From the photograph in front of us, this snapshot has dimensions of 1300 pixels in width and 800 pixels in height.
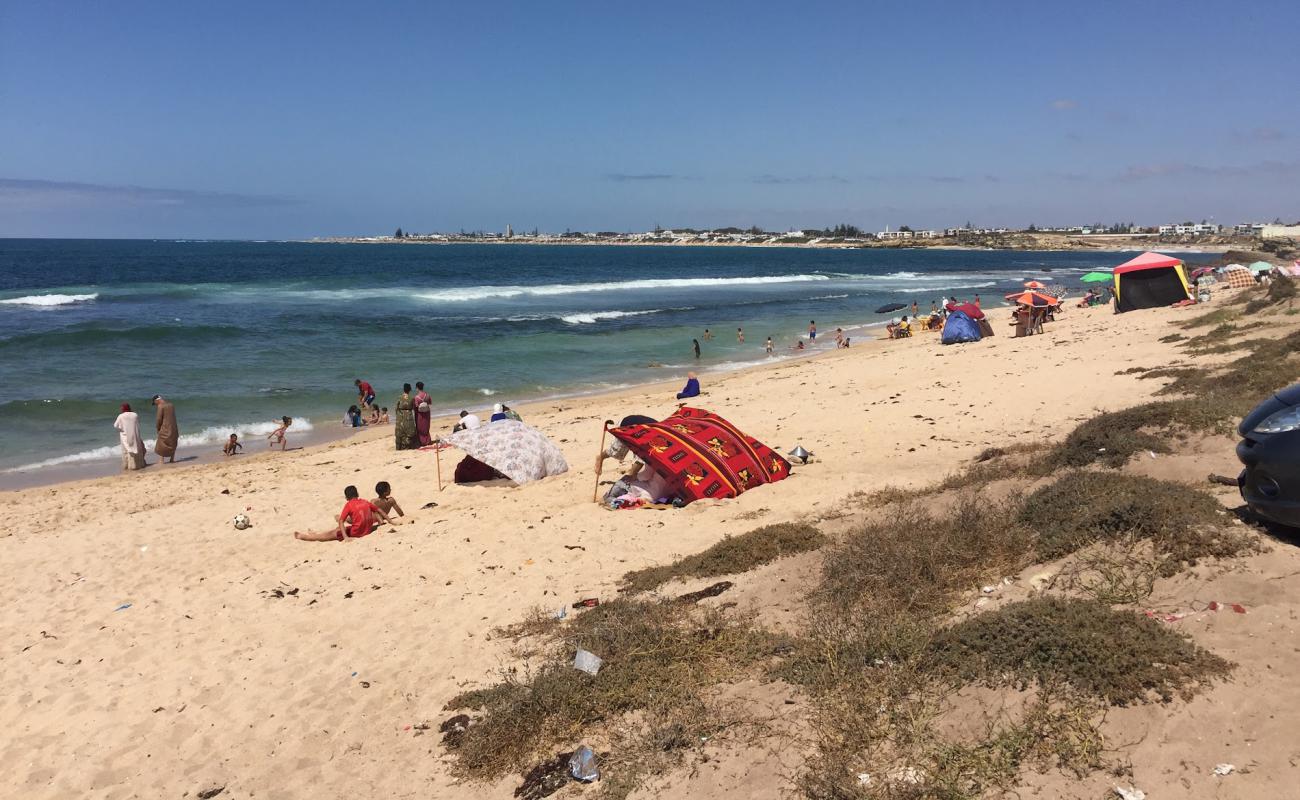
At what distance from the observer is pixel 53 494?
13.0m

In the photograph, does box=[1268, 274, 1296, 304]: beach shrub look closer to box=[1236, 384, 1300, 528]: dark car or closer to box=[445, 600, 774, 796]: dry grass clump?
box=[1236, 384, 1300, 528]: dark car

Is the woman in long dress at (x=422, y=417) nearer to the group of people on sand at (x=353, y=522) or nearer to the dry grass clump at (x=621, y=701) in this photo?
the group of people on sand at (x=353, y=522)

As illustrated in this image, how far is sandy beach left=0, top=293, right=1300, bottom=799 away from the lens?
12.9 ft

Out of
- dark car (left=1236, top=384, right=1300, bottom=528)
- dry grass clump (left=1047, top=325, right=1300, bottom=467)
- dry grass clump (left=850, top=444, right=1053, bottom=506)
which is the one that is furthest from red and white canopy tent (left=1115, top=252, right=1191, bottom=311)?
dark car (left=1236, top=384, right=1300, bottom=528)

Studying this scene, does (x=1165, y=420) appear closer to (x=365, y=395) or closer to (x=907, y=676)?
(x=907, y=676)

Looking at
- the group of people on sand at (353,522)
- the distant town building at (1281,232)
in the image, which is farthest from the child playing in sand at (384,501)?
the distant town building at (1281,232)

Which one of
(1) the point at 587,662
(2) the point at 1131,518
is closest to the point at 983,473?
(2) the point at 1131,518

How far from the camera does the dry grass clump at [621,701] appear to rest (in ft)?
14.0

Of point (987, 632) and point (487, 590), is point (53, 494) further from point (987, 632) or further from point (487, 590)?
point (987, 632)

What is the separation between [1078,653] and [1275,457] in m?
1.69

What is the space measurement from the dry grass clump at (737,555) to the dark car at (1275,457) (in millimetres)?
3130

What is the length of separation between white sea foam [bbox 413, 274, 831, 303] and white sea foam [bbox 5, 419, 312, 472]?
3322 centimetres

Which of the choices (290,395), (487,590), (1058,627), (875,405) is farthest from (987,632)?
(290,395)

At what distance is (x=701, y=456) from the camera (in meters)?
9.56
